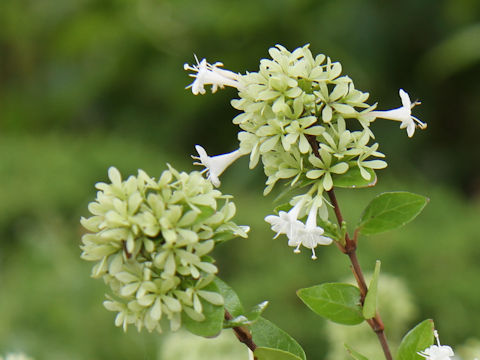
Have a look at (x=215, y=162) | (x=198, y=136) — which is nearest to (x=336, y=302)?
(x=215, y=162)

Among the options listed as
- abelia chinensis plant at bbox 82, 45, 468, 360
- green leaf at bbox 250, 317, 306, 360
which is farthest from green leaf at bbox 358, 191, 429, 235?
green leaf at bbox 250, 317, 306, 360

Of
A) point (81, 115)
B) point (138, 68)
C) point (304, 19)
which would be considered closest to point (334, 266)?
point (304, 19)

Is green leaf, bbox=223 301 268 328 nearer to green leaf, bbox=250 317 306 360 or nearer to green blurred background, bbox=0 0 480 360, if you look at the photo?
green leaf, bbox=250 317 306 360

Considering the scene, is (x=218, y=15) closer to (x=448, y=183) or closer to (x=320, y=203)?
(x=448, y=183)

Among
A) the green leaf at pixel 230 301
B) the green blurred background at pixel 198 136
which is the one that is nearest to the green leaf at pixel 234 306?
the green leaf at pixel 230 301

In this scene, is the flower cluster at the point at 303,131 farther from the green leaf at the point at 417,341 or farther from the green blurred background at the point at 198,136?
the green blurred background at the point at 198,136

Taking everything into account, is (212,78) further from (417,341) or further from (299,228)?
(417,341)
